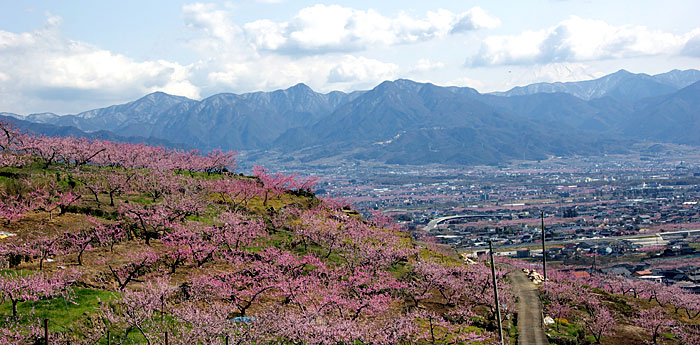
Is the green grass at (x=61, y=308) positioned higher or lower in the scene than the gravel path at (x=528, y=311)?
higher

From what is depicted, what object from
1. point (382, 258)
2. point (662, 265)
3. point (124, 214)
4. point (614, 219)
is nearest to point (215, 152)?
point (124, 214)

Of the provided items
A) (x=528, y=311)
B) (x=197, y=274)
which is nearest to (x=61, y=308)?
(x=197, y=274)

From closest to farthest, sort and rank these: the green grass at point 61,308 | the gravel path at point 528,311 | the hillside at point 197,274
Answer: the green grass at point 61,308
the hillside at point 197,274
the gravel path at point 528,311

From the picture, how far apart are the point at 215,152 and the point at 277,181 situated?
1630 centimetres

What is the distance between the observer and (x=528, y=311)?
3672cm

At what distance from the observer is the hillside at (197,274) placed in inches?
853

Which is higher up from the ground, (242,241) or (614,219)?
(242,241)

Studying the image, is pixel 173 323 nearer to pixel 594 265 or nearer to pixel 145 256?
pixel 145 256

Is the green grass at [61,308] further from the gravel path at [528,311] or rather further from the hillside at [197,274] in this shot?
the gravel path at [528,311]

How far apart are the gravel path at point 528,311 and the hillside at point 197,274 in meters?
1.82

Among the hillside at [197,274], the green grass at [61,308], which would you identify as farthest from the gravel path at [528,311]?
the green grass at [61,308]

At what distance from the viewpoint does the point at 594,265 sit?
8038 cm

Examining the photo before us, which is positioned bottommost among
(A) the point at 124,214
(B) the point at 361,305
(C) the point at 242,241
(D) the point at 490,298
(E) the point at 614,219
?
(E) the point at 614,219

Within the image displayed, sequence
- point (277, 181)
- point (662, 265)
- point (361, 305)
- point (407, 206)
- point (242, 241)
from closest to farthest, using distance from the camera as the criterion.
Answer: point (361, 305) < point (242, 241) < point (277, 181) < point (662, 265) < point (407, 206)
